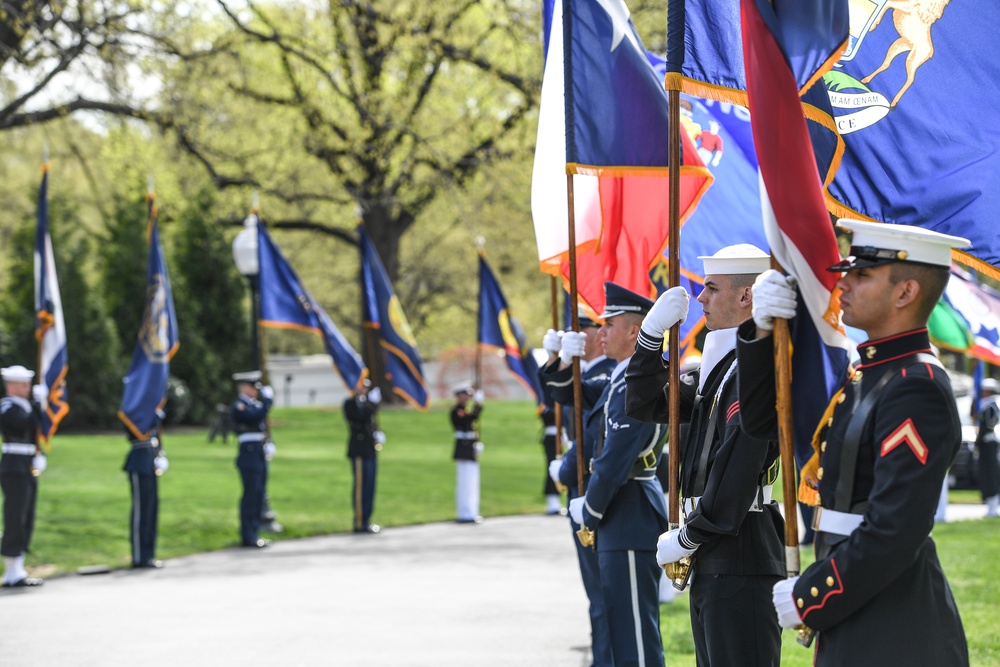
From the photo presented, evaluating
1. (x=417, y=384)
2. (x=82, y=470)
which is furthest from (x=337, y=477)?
(x=417, y=384)

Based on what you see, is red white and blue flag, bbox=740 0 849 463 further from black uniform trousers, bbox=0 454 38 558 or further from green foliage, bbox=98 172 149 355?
green foliage, bbox=98 172 149 355

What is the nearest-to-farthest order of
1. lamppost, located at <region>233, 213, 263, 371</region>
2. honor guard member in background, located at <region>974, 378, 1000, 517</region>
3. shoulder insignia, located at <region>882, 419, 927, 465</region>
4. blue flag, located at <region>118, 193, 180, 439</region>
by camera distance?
shoulder insignia, located at <region>882, 419, 927, 465</region> < blue flag, located at <region>118, 193, 180, 439</region> < lamppost, located at <region>233, 213, 263, 371</region> < honor guard member in background, located at <region>974, 378, 1000, 517</region>

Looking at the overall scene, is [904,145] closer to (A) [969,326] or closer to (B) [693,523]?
(B) [693,523]

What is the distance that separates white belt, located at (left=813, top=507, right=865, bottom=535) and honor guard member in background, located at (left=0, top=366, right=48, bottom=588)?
32.6 feet

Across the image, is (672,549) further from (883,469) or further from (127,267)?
(127,267)

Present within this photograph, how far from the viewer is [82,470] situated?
2017 centimetres

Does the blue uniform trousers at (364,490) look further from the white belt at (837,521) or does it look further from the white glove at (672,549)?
the white belt at (837,521)

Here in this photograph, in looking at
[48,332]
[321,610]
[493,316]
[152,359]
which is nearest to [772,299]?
[321,610]

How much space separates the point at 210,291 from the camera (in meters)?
32.2

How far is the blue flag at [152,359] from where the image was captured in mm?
13367

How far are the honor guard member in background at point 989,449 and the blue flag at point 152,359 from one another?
37.2 ft

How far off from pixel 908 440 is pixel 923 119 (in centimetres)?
211

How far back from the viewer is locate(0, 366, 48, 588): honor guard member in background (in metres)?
11.7

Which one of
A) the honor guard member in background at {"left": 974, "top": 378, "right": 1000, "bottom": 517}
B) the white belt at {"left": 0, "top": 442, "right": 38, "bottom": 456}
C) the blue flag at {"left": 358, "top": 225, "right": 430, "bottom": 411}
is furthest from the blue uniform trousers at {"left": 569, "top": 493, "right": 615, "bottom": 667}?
the honor guard member in background at {"left": 974, "top": 378, "right": 1000, "bottom": 517}
